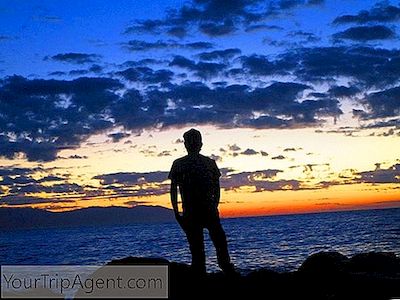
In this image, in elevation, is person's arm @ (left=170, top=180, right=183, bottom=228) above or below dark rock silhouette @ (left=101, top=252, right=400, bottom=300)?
above

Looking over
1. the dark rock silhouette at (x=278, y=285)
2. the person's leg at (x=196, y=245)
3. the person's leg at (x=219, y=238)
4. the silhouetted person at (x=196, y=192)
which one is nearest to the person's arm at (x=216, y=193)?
the silhouetted person at (x=196, y=192)

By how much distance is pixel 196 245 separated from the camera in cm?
1018

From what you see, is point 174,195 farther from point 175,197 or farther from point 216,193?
point 216,193

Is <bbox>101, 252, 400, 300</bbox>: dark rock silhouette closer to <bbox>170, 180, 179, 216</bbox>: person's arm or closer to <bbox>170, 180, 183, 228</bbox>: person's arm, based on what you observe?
<bbox>170, 180, 183, 228</bbox>: person's arm

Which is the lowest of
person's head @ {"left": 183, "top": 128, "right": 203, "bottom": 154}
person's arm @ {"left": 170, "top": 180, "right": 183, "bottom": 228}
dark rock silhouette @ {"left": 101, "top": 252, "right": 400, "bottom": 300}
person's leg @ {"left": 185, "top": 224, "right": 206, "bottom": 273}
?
dark rock silhouette @ {"left": 101, "top": 252, "right": 400, "bottom": 300}

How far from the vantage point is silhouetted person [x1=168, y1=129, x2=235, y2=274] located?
10.0 m

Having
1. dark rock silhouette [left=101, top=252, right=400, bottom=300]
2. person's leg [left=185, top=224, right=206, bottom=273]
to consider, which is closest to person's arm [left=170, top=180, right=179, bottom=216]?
person's leg [left=185, top=224, right=206, bottom=273]

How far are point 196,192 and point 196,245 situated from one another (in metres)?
1.10

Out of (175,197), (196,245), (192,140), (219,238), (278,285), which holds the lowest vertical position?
(278,285)

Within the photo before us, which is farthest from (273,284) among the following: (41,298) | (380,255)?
(380,255)

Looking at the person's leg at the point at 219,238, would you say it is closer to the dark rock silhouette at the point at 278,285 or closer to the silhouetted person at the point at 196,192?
the silhouetted person at the point at 196,192

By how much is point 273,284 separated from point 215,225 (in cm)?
200

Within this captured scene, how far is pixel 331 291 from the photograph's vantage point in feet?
33.1

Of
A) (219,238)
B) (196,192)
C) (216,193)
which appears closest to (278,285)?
(219,238)
